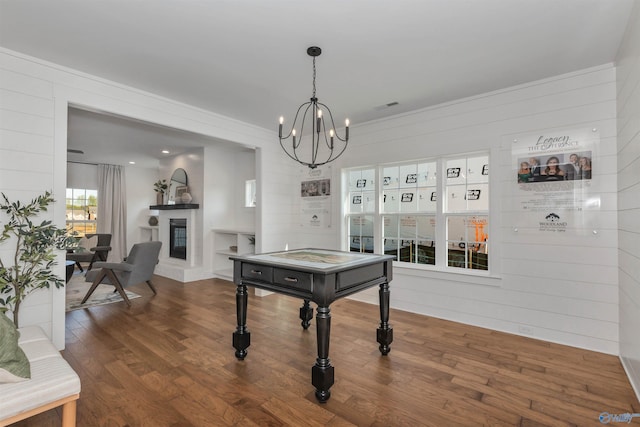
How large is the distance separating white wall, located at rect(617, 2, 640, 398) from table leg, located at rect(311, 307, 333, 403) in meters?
2.11

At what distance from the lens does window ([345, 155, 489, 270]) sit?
363 cm

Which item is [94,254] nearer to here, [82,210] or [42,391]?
[82,210]

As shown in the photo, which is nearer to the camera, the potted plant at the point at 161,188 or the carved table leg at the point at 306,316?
the carved table leg at the point at 306,316

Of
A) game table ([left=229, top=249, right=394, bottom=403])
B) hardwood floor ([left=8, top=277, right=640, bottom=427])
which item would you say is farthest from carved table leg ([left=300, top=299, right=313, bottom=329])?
game table ([left=229, top=249, right=394, bottom=403])

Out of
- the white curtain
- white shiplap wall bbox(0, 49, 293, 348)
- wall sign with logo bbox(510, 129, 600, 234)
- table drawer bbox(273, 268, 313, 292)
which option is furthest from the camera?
the white curtain

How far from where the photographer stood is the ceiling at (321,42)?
2068mm

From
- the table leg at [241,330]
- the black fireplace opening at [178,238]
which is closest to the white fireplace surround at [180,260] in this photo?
the black fireplace opening at [178,238]

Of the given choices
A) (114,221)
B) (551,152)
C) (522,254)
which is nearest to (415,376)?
(522,254)

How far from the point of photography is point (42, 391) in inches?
58.1

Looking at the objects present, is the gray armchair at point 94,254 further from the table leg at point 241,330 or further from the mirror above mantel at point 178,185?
the table leg at point 241,330

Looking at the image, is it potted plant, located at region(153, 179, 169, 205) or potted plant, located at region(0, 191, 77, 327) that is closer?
potted plant, located at region(0, 191, 77, 327)

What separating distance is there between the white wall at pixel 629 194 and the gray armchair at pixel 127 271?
5.25m

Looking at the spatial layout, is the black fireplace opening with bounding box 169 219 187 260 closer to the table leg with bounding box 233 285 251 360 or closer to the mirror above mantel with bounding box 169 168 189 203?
the mirror above mantel with bounding box 169 168 189 203

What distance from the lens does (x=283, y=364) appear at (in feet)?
8.43
